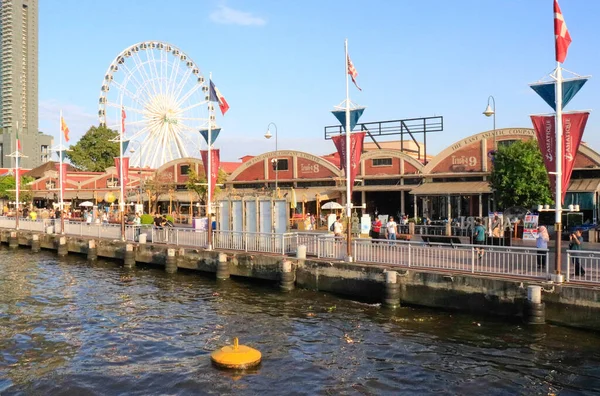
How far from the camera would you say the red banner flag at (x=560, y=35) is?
1647cm

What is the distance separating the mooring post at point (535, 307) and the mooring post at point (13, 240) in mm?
36700

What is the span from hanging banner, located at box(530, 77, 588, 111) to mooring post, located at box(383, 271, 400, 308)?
7210 millimetres

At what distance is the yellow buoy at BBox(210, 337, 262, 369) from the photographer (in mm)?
13055

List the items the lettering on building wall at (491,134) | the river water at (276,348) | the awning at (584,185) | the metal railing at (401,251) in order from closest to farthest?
1. the river water at (276,348)
2. the metal railing at (401,251)
3. the awning at (584,185)
4. the lettering on building wall at (491,134)

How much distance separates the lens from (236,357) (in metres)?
13.2

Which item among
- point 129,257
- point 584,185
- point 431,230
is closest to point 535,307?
point 431,230

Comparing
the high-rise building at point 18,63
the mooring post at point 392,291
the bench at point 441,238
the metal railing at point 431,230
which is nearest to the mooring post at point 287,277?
the mooring post at point 392,291

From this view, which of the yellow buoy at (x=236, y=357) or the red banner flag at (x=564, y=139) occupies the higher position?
the red banner flag at (x=564, y=139)

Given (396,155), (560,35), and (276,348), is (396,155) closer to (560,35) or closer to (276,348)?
(560,35)

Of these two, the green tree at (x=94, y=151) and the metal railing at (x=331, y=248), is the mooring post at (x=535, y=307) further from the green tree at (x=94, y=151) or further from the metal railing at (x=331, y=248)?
the green tree at (x=94, y=151)

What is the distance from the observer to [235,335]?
1619cm

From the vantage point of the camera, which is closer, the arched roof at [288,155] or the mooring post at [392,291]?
the mooring post at [392,291]

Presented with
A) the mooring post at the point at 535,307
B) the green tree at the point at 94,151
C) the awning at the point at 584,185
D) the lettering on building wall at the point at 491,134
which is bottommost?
the mooring post at the point at 535,307

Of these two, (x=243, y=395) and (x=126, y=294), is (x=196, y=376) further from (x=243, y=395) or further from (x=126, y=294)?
(x=126, y=294)
